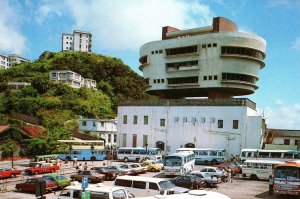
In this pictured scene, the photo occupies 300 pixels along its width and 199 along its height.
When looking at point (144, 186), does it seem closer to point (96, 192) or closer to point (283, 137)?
point (96, 192)

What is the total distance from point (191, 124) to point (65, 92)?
48521 millimetres

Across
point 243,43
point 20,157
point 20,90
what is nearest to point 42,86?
point 20,90

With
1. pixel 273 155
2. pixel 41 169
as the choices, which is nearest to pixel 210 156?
pixel 273 155

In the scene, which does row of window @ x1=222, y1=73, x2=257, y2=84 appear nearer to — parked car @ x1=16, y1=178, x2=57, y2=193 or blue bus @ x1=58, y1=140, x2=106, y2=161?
blue bus @ x1=58, y1=140, x2=106, y2=161

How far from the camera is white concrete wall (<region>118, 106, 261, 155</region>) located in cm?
4959

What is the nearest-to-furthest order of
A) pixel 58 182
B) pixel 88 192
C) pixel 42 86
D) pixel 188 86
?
pixel 88 192 → pixel 58 182 → pixel 188 86 → pixel 42 86

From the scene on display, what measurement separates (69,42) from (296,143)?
135323 mm

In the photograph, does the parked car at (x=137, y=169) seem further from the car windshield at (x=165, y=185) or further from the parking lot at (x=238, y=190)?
the car windshield at (x=165, y=185)

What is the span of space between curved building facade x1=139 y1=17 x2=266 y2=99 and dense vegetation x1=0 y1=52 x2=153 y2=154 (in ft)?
43.9

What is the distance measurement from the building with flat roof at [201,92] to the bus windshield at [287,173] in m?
25.7

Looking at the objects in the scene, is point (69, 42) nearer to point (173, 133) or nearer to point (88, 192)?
point (173, 133)

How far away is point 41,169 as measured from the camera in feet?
117

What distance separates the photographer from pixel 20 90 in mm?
94938

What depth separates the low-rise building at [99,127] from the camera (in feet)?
239
